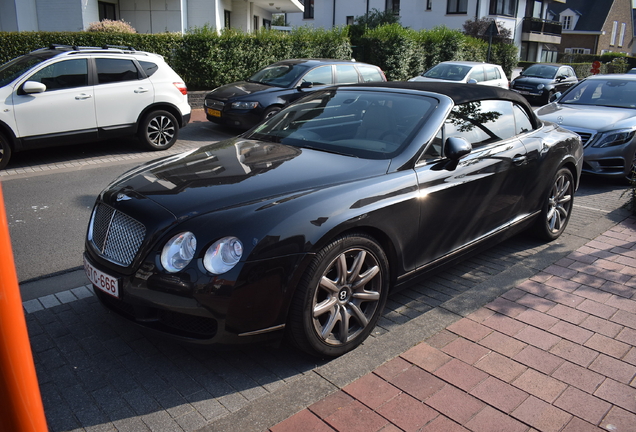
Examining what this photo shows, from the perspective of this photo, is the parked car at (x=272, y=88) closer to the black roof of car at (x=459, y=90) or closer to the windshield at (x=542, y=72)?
the black roof of car at (x=459, y=90)

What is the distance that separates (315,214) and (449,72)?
15033mm

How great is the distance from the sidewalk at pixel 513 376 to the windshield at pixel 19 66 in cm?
804

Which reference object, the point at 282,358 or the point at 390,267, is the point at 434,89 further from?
the point at 282,358

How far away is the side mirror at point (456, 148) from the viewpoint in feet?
12.8

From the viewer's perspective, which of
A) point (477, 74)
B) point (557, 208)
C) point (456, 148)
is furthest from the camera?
point (477, 74)

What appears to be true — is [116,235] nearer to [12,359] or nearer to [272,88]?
[12,359]

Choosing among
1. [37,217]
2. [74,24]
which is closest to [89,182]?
[37,217]

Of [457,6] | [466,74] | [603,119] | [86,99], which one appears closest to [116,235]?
[86,99]

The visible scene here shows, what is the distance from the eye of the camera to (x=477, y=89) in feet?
16.0

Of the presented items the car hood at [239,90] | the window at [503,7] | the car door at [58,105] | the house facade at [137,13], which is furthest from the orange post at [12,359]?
the window at [503,7]

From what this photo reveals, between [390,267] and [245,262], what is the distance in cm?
122

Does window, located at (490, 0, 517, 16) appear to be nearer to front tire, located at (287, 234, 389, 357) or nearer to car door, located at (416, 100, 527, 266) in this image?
car door, located at (416, 100, 527, 266)

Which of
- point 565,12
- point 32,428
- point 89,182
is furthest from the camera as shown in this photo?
point 565,12

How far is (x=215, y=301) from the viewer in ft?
9.49
